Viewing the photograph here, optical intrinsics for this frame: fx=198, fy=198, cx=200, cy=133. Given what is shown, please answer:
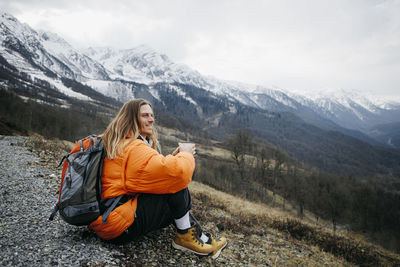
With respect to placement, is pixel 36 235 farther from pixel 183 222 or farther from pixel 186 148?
pixel 186 148

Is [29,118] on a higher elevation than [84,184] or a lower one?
lower

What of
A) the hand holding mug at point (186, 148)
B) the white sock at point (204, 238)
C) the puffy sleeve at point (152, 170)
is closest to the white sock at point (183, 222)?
the white sock at point (204, 238)

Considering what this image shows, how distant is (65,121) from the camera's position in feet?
192

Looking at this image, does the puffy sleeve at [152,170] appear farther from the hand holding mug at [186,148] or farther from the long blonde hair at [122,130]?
the hand holding mug at [186,148]

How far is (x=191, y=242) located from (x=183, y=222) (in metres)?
0.57

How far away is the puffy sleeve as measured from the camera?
10.2 feet

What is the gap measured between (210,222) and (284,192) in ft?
172

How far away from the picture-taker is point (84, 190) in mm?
3125

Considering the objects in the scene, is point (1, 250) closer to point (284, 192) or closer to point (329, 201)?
point (329, 201)

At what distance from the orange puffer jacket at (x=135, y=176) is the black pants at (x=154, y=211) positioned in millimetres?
177

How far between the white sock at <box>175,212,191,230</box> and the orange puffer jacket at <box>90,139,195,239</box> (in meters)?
0.93

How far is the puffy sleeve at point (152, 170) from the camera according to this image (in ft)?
10.2

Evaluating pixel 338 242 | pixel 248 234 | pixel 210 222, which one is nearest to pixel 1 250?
pixel 210 222

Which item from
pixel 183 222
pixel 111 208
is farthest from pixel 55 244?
pixel 183 222
